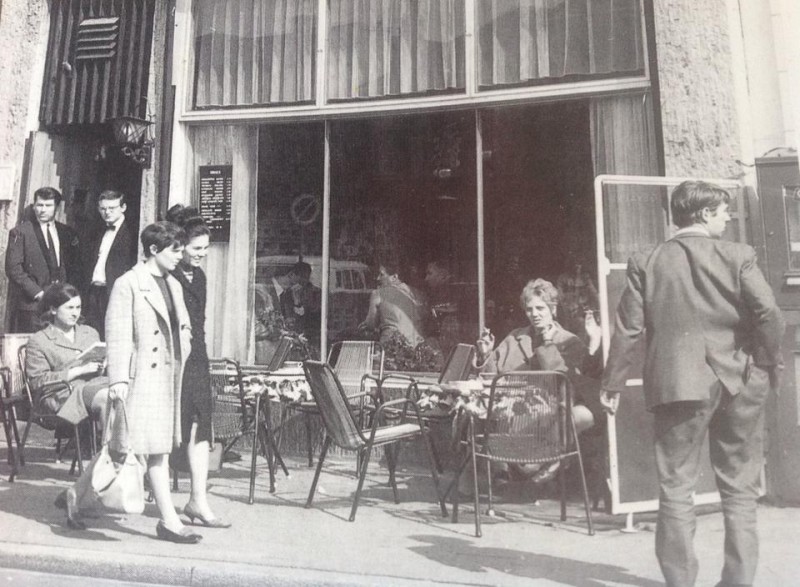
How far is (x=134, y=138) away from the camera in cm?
681

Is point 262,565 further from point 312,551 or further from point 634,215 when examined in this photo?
point 634,215

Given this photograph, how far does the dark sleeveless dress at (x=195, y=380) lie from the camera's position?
4.29 meters

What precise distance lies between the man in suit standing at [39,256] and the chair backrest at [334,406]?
11.1ft

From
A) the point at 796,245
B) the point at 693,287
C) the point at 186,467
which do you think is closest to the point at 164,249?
the point at 186,467

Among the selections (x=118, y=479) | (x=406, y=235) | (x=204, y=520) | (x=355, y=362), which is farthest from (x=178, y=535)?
(x=406, y=235)

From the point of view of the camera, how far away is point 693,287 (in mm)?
3383

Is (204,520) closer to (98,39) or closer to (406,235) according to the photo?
(406,235)

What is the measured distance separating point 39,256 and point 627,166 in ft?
18.0

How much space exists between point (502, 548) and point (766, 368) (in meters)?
1.72

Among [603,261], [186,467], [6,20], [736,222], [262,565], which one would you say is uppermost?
[6,20]

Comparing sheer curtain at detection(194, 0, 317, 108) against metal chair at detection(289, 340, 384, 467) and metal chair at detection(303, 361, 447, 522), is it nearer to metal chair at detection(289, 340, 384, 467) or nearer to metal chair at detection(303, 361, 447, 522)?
metal chair at detection(289, 340, 384, 467)

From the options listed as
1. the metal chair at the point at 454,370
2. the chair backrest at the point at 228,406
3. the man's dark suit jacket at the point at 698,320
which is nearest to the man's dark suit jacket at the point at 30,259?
the chair backrest at the point at 228,406

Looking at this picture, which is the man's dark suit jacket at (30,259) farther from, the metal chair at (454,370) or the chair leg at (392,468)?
the chair leg at (392,468)

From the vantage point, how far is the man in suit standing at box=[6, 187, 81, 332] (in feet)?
21.5
